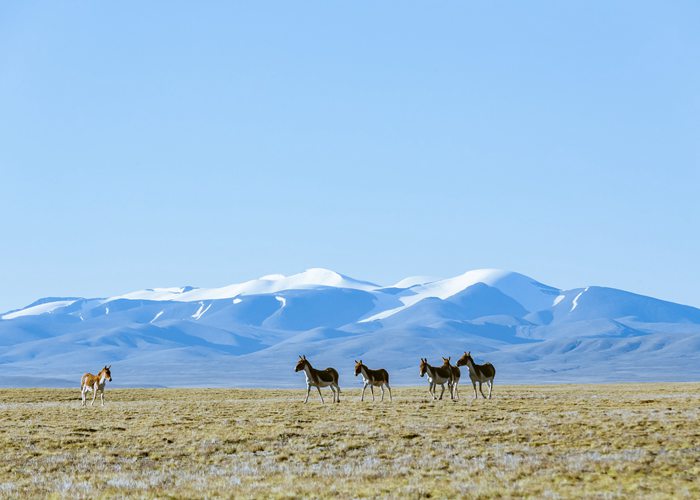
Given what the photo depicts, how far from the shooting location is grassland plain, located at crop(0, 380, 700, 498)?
20.8 m

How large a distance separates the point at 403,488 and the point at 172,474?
19.6ft

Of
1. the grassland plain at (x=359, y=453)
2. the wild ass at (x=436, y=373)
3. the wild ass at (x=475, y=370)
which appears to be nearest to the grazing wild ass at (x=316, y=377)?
the wild ass at (x=436, y=373)

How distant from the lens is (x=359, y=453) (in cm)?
2641

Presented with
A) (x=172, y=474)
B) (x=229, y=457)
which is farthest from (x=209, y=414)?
(x=172, y=474)

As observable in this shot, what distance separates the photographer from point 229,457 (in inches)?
1032

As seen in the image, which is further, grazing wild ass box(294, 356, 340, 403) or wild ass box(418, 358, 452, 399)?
wild ass box(418, 358, 452, 399)

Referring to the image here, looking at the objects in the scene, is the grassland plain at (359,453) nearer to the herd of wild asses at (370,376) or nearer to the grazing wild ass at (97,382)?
the herd of wild asses at (370,376)

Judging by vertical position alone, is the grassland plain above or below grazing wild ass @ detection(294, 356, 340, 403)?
below

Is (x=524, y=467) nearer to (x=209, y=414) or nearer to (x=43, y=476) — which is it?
(x=43, y=476)

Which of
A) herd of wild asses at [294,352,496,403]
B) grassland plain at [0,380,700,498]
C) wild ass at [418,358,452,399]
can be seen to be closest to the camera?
grassland plain at [0,380,700,498]

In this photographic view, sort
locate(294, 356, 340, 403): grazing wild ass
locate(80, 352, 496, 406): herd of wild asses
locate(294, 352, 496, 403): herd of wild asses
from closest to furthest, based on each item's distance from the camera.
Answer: locate(294, 356, 340, 403): grazing wild ass < locate(294, 352, 496, 403): herd of wild asses < locate(80, 352, 496, 406): herd of wild asses

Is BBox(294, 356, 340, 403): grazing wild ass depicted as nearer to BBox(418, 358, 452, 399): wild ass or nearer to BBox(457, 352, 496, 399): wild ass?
BBox(418, 358, 452, 399): wild ass

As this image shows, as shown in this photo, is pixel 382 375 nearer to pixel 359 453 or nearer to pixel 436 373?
pixel 436 373

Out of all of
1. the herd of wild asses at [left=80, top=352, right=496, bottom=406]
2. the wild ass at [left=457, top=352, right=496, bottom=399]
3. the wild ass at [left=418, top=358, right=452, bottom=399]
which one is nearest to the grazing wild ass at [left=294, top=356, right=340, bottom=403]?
the herd of wild asses at [left=80, top=352, right=496, bottom=406]
